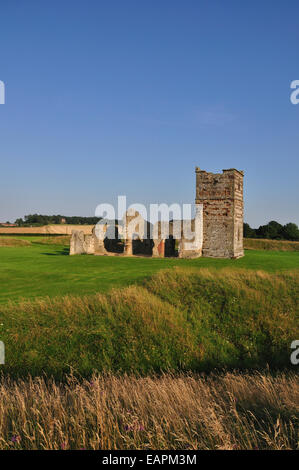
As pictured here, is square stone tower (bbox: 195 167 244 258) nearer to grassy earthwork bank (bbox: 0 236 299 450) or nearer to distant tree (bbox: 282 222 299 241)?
grassy earthwork bank (bbox: 0 236 299 450)

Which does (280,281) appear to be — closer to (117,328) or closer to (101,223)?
(117,328)

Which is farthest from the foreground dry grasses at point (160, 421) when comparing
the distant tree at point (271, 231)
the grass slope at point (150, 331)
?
the distant tree at point (271, 231)

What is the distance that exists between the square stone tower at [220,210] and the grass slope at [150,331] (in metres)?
14.2

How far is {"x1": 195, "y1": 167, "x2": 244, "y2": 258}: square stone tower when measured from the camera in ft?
80.5

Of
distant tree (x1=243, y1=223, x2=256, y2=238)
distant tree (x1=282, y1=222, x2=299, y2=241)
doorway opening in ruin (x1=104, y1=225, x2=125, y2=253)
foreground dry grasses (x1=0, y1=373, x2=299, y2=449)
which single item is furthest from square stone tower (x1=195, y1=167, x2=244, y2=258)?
distant tree (x1=282, y1=222, x2=299, y2=241)

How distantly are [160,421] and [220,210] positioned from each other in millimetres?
22494

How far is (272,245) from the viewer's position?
36.4 m

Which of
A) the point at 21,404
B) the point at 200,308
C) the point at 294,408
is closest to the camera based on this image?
the point at 294,408

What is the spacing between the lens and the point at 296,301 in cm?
1010

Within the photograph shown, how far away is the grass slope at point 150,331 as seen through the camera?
6859 millimetres

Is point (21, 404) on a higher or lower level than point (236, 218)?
lower

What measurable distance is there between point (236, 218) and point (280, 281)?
13.9 metres

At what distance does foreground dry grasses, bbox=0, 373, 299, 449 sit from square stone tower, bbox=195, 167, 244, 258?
20797 mm
